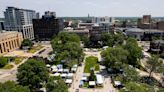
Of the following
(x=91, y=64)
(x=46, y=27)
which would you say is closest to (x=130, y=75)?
(x=91, y=64)

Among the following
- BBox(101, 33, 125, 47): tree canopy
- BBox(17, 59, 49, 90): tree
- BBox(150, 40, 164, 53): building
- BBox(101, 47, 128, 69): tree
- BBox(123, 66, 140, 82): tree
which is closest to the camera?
BBox(17, 59, 49, 90): tree

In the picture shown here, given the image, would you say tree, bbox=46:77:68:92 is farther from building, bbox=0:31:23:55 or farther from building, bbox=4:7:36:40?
building, bbox=4:7:36:40

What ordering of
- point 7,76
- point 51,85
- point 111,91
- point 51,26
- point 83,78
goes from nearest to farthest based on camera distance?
point 51,85 < point 111,91 < point 83,78 < point 7,76 < point 51,26

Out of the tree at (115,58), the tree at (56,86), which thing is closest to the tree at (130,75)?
the tree at (115,58)

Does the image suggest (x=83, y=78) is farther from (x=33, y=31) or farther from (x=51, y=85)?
(x=33, y=31)

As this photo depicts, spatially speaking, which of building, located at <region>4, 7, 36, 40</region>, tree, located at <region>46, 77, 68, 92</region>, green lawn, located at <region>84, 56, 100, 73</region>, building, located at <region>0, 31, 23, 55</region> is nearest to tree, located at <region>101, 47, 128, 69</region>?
green lawn, located at <region>84, 56, 100, 73</region>

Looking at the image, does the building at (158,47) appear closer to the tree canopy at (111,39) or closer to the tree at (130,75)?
the tree canopy at (111,39)

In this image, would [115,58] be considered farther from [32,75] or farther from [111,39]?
[111,39]

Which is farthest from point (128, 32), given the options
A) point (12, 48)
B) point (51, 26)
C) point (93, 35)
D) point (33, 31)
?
point (12, 48)
